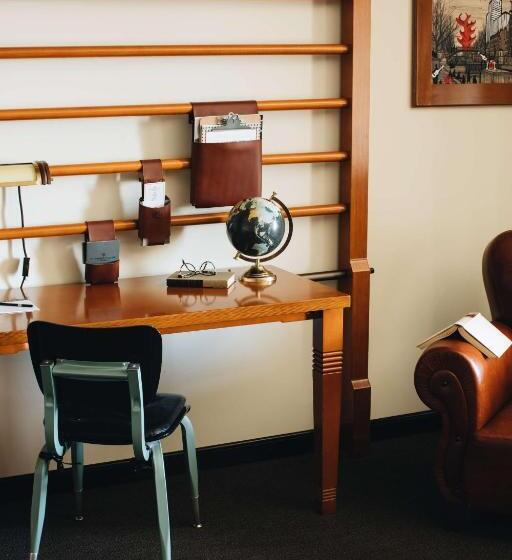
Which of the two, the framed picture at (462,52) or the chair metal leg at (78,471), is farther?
the framed picture at (462,52)

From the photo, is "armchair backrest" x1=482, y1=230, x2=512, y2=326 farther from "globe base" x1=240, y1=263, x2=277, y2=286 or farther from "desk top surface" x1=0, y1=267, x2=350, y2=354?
"globe base" x1=240, y1=263, x2=277, y2=286

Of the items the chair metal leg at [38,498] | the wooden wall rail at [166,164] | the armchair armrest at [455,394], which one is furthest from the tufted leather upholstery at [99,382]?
the armchair armrest at [455,394]

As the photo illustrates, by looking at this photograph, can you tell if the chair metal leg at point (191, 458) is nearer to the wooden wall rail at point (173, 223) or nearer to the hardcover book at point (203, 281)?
the hardcover book at point (203, 281)

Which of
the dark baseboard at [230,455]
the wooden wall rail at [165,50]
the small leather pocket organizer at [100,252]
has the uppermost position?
the wooden wall rail at [165,50]

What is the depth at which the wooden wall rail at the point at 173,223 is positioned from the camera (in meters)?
3.07

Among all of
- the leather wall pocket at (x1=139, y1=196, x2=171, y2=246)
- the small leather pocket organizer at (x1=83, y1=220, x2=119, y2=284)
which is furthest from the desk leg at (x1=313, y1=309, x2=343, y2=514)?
the small leather pocket organizer at (x1=83, y1=220, x2=119, y2=284)

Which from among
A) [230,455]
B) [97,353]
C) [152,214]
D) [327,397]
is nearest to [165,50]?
[152,214]

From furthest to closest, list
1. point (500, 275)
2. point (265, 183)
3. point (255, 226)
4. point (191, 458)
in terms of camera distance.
A: point (265, 183), point (500, 275), point (255, 226), point (191, 458)

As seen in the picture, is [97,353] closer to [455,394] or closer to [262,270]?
[262,270]

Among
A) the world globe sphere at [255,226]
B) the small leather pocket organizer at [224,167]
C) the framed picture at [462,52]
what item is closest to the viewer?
the world globe sphere at [255,226]

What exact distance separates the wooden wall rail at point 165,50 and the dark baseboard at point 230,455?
4.88 feet

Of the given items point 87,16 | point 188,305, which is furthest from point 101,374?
point 87,16

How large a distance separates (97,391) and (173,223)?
91 centimetres

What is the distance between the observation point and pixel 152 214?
3172mm
